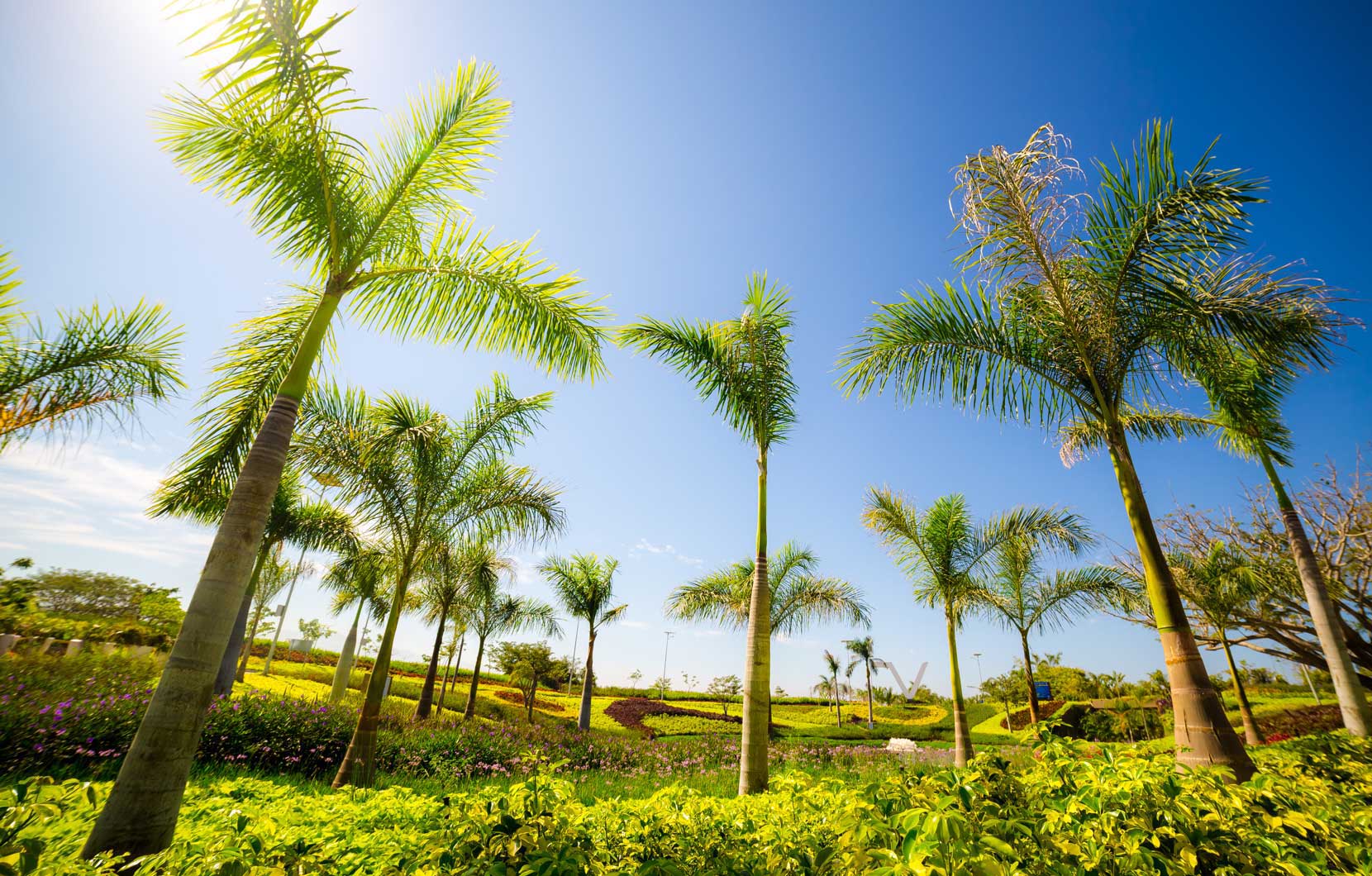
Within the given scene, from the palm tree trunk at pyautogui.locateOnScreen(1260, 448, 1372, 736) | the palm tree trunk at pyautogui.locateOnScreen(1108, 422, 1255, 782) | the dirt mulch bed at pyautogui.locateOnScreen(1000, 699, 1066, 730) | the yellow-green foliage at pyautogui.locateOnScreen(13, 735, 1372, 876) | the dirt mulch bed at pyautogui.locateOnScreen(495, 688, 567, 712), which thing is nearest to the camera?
the yellow-green foliage at pyautogui.locateOnScreen(13, 735, 1372, 876)

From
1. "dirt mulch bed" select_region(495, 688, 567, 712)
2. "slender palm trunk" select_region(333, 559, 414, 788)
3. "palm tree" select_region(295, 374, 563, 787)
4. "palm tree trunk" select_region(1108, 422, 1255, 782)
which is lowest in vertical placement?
"dirt mulch bed" select_region(495, 688, 567, 712)

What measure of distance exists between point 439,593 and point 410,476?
9989 mm

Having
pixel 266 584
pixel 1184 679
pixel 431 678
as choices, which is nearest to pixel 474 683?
pixel 431 678

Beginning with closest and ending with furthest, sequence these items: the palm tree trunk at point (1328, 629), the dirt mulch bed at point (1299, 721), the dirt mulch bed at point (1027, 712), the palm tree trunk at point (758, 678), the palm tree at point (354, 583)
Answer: the palm tree trunk at point (758, 678) → the palm tree trunk at point (1328, 629) → the palm tree at point (354, 583) → the dirt mulch bed at point (1299, 721) → the dirt mulch bed at point (1027, 712)

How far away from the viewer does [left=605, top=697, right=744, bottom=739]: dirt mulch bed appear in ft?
80.9

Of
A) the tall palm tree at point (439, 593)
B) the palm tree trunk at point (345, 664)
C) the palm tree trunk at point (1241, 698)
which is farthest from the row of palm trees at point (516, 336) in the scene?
the palm tree trunk at point (345, 664)

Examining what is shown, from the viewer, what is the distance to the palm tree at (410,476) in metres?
8.06

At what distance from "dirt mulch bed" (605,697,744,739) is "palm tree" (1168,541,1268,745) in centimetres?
1781

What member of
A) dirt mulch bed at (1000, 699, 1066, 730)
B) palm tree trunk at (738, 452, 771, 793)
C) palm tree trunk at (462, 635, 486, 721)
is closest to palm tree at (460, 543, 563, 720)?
palm tree trunk at (462, 635, 486, 721)

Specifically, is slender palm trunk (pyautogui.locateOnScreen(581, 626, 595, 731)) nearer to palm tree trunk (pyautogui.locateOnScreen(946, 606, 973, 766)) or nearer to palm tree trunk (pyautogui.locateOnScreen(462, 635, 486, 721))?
palm tree trunk (pyautogui.locateOnScreen(462, 635, 486, 721))

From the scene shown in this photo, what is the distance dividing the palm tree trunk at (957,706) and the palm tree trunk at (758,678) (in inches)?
272

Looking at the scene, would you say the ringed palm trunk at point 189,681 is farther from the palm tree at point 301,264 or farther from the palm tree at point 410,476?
the palm tree at point 410,476

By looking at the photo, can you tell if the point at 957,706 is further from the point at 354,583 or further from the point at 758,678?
the point at 354,583

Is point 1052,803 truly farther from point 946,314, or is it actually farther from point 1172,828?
point 946,314
